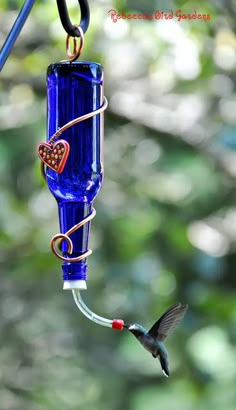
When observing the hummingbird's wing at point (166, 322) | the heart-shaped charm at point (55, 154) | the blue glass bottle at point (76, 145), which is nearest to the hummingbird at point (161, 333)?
the hummingbird's wing at point (166, 322)

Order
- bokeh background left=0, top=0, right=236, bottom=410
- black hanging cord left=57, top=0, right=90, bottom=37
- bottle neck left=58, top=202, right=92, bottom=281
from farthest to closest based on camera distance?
bokeh background left=0, top=0, right=236, bottom=410, bottle neck left=58, top=202, right=92, bottom=281, black hanging cord left=57, top=0, right=90, bottom=37

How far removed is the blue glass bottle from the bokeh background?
1789mm

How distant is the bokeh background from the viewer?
3.71m

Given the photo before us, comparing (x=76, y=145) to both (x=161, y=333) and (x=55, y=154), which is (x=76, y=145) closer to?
(x=55, y=154)

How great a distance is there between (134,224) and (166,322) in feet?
7.45

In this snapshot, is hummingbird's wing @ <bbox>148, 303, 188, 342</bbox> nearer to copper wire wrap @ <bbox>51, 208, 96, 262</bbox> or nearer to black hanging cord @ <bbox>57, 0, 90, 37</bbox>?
copper wire wrap @ <bbox>51, 208, 96, 262</bbox>

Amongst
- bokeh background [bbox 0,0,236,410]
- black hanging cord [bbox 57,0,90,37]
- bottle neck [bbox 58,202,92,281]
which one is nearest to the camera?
black hanging cord [bbox 57,0,90,37]

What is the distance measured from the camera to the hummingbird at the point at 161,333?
1638mm

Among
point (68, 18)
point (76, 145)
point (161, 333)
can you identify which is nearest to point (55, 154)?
point (76, 145)

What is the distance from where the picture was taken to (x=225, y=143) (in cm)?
368

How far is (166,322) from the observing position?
166cm

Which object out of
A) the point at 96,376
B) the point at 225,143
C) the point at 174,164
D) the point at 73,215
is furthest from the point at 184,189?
the point at 73,215

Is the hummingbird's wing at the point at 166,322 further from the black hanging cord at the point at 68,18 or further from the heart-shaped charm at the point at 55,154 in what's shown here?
the black hanging cord at the point at 68,18

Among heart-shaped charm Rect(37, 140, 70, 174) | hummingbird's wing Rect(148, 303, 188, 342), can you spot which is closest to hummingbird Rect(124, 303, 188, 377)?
hummingbird's wing Rect(148, 303, 188, 342)
